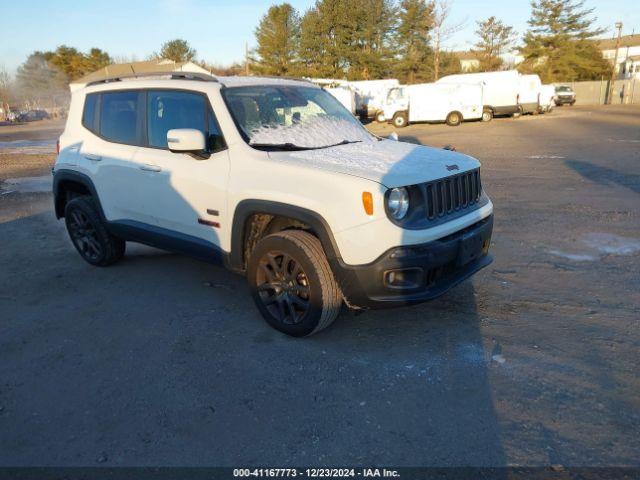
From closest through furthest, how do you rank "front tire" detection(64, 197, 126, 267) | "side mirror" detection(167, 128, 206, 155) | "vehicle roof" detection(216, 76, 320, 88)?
"side mirror" detection(167, 128, 206, 155) → "vehicle roof" detection(216, 76, 320, 88) → "front tire" detection(64, 197, 126, 267)

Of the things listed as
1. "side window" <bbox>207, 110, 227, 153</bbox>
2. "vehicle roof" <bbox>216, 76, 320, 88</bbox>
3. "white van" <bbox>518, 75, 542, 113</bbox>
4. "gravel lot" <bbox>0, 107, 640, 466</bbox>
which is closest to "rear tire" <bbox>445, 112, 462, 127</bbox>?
"white van" <bbox>518, 75, 542, 113</bbox>

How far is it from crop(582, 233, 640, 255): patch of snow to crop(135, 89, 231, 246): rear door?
4.20m

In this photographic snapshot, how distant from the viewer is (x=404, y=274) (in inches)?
127

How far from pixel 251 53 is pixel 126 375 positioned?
59261 mm

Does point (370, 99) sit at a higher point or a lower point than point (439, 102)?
higher

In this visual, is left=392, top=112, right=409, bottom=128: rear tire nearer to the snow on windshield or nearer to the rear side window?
the snow on windshield

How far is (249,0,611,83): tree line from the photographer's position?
4872 cm

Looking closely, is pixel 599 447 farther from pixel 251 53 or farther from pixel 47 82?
pixel 47 82

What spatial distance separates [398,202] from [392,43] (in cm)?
5126

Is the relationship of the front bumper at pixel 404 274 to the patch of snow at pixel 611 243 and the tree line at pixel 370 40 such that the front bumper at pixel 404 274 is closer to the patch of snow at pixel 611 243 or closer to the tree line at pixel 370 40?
the patch of snow at pixel 611 243

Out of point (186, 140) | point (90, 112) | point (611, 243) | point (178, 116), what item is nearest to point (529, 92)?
point (611, 243)

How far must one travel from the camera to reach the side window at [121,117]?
452 cm

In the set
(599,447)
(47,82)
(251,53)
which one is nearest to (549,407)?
(599,447)

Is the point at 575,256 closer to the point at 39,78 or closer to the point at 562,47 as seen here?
the point at 562,47
